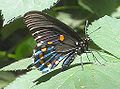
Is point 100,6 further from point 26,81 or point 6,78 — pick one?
point 26,81

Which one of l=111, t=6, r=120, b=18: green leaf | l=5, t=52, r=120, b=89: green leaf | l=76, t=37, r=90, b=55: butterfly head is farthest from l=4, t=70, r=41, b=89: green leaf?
l=111, t=6, r=120, b=18: green leaf

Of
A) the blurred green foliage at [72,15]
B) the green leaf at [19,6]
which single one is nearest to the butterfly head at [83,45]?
the green leaf at [19,6]

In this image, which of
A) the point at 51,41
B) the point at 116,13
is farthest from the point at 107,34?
the point at 116,13

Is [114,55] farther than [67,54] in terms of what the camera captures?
No

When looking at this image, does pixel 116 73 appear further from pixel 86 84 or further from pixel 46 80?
pixel 46 80

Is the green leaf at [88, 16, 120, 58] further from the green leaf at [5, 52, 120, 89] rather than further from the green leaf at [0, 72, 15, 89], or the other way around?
the green leaf at [0, 72, 15, 89]

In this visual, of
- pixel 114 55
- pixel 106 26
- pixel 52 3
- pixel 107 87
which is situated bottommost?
pixel 107 87

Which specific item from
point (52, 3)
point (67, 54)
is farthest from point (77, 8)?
point (52, 3)
